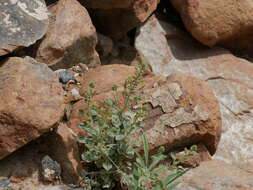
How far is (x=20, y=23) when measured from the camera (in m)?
3.29

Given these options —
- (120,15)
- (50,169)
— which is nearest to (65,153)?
(50,169)

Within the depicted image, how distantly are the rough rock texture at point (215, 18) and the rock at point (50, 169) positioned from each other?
2.22 meters

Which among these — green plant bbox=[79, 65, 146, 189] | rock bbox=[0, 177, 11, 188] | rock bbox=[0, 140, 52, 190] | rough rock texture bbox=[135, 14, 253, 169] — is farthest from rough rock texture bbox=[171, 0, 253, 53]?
rock bbox=[0, 177, 11, 188]

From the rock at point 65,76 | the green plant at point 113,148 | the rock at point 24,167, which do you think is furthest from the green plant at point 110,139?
the rock at point 65,76

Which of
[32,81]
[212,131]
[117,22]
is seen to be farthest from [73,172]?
[117,22]

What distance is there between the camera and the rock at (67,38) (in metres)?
3.63

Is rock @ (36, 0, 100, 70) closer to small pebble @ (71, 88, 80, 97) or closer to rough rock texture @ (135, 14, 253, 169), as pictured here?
small pebble @ (71, 88, 80, 97)

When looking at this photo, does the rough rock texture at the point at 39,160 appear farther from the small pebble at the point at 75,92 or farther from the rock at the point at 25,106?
the small pebble at the point at 75,92

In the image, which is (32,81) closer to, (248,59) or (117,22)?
(117,22)

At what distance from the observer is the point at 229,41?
5039mm

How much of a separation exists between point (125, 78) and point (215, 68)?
1.52m

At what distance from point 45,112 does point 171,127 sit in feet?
2.70

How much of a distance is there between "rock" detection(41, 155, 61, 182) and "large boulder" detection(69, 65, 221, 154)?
310 millimetres

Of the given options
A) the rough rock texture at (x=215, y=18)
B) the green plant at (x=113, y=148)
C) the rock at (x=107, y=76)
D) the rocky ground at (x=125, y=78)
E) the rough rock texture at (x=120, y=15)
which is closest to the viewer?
the green plant at (x=113, y=148)
